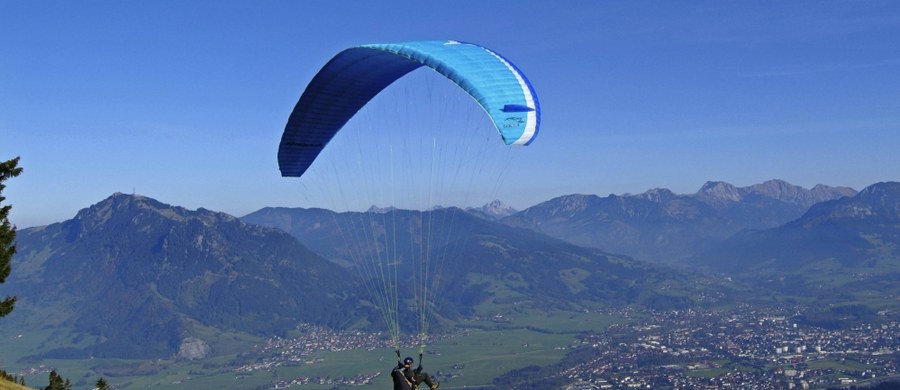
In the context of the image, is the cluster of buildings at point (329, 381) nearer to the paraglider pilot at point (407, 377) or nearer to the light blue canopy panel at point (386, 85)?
the light blue canopy panel at point (386, 85)

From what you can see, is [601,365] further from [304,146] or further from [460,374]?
[304,146]

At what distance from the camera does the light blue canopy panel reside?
2330 cm

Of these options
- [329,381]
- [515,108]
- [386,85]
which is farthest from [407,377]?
[329,381]

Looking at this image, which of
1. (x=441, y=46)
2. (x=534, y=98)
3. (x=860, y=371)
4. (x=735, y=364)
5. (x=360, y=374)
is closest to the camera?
(x=534, y=98)

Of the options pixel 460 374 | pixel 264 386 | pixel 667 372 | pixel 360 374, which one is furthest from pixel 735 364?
pixel 264 386

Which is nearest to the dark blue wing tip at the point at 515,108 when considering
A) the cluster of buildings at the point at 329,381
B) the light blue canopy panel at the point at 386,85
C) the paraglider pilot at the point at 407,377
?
the light blue canopy panel at the point at 386,85

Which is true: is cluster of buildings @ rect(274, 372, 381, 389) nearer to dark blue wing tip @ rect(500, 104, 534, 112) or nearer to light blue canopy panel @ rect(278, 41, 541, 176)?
light blue canopy panel @ rect(278, 41, 541, 176)

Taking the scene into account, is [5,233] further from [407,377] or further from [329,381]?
[329,381]

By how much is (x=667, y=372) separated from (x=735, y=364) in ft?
56.2

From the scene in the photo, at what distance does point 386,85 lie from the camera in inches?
1247

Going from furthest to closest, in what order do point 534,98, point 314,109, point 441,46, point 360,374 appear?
point 360,374 < point 314,109 < point 441,46 < point 534,98

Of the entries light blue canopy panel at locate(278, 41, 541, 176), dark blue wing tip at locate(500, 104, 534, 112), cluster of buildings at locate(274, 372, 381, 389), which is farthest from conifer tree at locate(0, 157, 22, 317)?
cluster of buildings at locate(274, 372, 381, 389)

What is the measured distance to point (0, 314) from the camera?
25.7 metres

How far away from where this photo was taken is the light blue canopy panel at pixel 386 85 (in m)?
23.3
